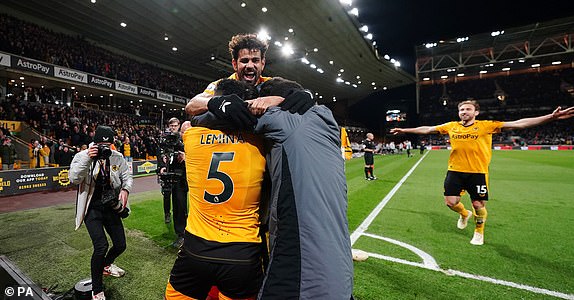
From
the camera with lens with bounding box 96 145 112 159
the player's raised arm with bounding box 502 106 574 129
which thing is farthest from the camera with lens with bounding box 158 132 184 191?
the player's raised arm with bounding box 502 106 574 129

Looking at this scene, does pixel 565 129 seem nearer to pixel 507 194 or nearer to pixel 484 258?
pixel 507 194

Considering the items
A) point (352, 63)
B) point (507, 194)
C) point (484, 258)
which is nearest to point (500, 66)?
point (352, 63)

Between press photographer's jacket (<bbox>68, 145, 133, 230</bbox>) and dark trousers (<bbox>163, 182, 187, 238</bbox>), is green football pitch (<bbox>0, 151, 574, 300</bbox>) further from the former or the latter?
press photographer's jacket (<bbox>68, 145, 133, 230</bbox>)

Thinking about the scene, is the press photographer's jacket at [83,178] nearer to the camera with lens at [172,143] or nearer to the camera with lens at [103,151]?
the camera with lens at [103,151]

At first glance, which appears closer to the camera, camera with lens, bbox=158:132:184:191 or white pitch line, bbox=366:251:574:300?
white pitch line, bbox=366:251:574:300

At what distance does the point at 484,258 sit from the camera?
13.7 feet

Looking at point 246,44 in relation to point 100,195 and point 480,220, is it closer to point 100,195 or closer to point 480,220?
point 100,195

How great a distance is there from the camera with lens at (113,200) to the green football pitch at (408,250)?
1.01 metres

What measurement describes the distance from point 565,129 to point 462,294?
187ft

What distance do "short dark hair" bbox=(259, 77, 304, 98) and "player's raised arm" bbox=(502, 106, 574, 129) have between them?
3.36 meters

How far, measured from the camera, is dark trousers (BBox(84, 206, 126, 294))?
3.09 m

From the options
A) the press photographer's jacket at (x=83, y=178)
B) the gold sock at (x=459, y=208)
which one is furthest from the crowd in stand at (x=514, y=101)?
the press photographer's jacket at (x=83, y=178)

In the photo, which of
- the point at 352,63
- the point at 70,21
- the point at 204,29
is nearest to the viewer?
the point at 70,21
